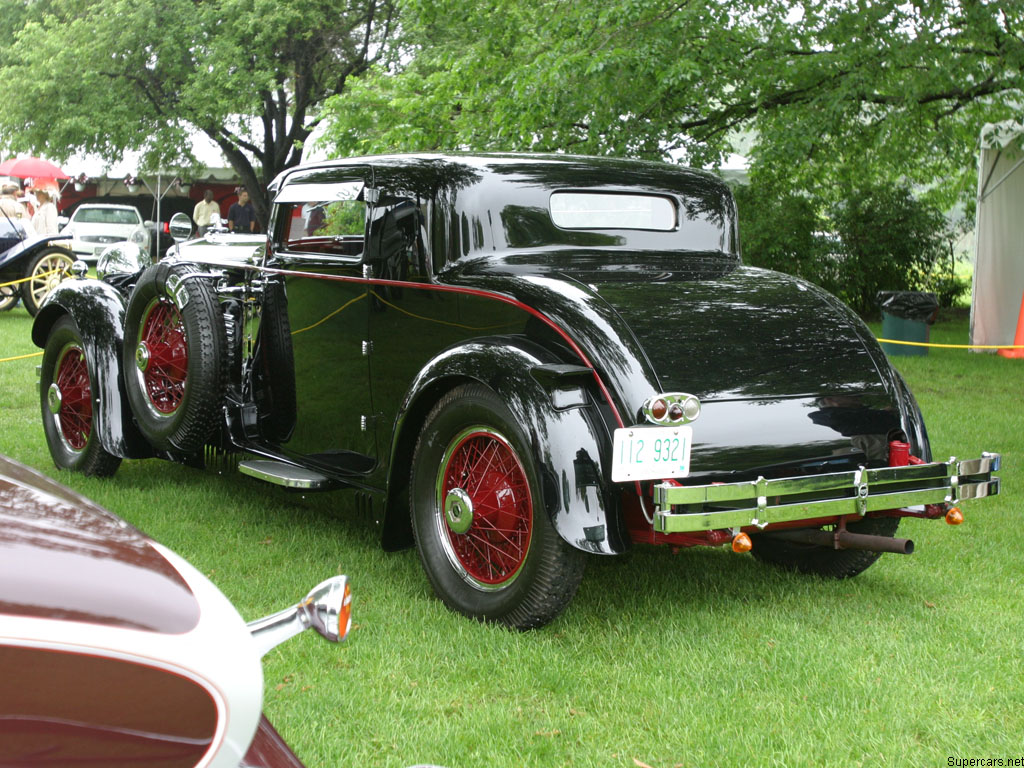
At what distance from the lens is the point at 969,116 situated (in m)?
14.1

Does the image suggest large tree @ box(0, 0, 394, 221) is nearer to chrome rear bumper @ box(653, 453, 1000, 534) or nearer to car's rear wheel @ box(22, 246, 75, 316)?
car's rear wheel @ box(22, 246, 75, 316)

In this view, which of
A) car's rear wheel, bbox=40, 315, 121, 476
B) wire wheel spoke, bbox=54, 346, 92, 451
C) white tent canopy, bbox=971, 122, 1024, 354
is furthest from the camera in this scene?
white tent canopy, bbox=971, 122, 1024, 354

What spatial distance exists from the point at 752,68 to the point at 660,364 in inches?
306

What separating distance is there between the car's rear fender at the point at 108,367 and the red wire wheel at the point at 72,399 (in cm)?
31

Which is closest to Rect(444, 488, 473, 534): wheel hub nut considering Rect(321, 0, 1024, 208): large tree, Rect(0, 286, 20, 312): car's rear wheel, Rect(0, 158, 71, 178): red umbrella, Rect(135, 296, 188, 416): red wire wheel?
Rect(135, 296, 188, 416): red wire wheel

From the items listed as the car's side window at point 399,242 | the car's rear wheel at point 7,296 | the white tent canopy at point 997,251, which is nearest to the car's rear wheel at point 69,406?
the car's side window at point 399,242

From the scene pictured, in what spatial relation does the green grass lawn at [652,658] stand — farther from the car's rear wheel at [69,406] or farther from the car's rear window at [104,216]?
the car's rear window at [104,216]

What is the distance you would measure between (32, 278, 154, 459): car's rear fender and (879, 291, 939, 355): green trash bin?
992cm

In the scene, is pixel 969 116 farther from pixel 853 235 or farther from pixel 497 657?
pixel 497 657

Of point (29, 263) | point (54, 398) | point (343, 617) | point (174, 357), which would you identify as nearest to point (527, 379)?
point (343, 617)

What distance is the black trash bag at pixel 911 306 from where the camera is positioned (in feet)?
43.4

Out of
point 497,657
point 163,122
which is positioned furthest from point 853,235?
point 163,122

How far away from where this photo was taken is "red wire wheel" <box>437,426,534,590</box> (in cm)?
388

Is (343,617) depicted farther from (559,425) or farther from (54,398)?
(54,398)
